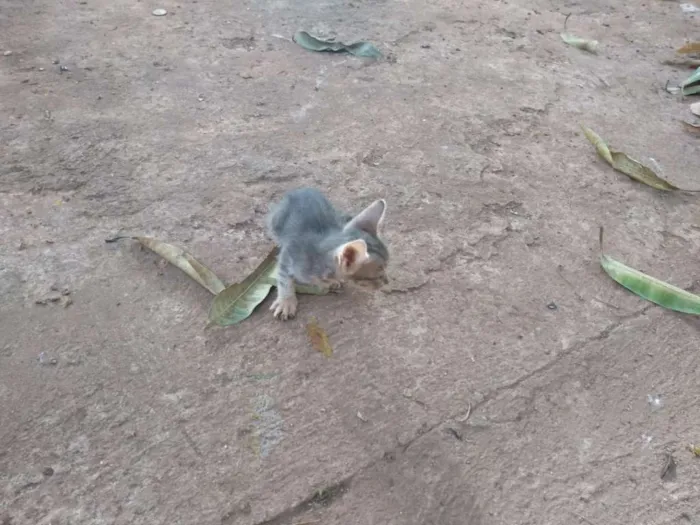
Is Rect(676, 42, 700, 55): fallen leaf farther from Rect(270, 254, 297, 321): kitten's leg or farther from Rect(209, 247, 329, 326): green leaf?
Rect(270, 254, 297, 321): kitten's leg

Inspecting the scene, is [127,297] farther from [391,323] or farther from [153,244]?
[391,323]

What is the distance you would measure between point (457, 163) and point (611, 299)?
4.85 ft

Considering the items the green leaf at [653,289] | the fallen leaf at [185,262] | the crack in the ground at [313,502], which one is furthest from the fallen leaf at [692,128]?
the crack in the ground at [313,502]

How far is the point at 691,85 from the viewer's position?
582 centimetres

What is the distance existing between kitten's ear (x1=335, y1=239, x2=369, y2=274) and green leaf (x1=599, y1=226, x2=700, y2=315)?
157 centimetres

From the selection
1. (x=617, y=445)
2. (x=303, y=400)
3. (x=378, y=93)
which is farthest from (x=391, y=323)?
(x=378, y=93)

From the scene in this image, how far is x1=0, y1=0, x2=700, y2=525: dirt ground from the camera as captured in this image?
Answer: 276 cm

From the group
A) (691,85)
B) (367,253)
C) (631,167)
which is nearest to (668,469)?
(367,253)

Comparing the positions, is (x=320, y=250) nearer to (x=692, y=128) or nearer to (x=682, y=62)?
(x=692, y=128)

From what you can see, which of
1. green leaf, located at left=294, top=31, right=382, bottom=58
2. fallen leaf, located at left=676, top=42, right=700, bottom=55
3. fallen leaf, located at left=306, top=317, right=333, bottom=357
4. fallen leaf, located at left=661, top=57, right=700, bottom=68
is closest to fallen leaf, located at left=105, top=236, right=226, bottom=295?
fallen leaf, located at left=306, top=317, right=333, bottom=357

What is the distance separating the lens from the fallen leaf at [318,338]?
10.7 ft

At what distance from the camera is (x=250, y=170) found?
439 centimetres

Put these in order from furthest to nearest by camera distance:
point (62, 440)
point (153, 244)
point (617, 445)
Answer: point (153, 244) → point (617, 445) → point (62, 440)

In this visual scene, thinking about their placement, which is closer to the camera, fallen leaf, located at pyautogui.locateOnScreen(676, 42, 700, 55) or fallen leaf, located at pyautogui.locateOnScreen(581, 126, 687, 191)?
fallen leaf, located at pyautogui.locateOnScreen(581, 126, 687, 191)
